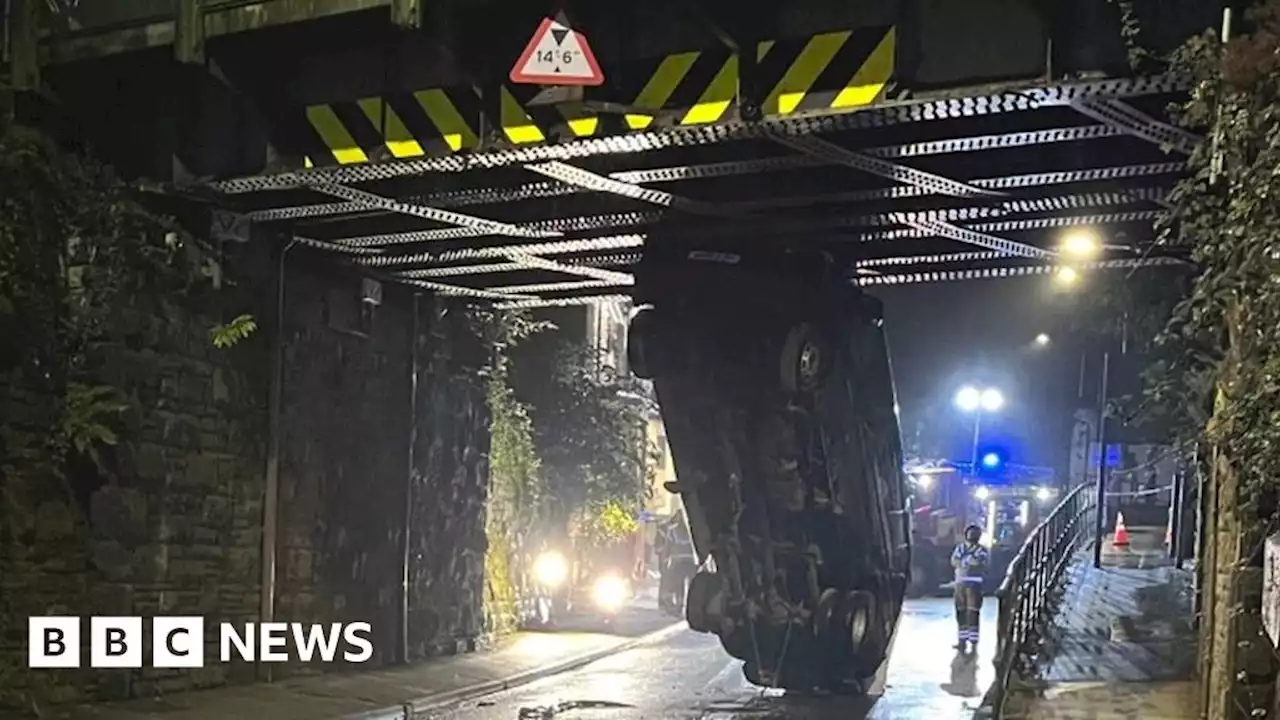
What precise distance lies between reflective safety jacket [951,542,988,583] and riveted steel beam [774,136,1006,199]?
6.88 m

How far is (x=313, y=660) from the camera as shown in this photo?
1545cm

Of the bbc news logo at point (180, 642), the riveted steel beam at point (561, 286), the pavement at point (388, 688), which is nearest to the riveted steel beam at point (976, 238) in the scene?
the riveted steel beam at point (561, 286)

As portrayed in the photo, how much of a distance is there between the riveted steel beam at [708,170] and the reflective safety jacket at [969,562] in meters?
7.54

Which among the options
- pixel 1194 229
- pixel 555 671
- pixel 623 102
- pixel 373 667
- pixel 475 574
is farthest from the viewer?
pixel 475 574

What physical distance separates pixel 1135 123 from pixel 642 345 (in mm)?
5655

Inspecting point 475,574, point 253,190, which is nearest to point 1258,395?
point 253,190

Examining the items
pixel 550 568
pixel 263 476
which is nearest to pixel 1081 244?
pixel 263 476

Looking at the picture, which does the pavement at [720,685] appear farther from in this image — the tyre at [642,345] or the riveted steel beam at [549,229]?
the riveted steel beam at [549,229]

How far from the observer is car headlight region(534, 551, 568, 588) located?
81.3 ft

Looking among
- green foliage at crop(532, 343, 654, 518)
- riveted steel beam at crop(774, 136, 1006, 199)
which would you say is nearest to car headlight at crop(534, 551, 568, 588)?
green foliage at crop(532, 343, 654, 518)

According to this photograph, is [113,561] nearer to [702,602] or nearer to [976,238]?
[702,602]

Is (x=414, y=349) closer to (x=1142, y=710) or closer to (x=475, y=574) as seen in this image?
(x=475, y=574)

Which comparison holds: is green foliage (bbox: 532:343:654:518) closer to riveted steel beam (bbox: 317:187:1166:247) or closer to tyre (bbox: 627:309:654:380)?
riveted steel beam (bbox: 317:187:1166:247)

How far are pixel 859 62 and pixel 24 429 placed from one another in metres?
7.69
